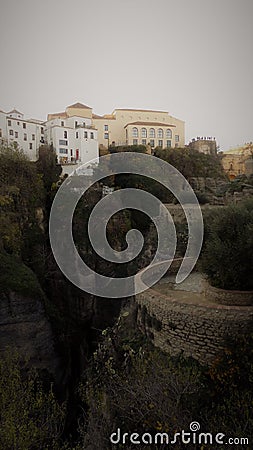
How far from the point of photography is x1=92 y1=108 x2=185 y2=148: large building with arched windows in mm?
35781

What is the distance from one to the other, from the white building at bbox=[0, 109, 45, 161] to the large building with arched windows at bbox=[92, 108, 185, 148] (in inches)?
320

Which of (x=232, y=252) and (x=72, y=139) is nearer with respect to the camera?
(x=232, y=252)

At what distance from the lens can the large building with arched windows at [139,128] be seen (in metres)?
35.8

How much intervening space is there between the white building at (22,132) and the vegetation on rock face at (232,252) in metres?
19.8

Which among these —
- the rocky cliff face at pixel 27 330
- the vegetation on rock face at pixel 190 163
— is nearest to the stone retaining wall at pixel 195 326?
the rocky cliff face at pixel 27 330

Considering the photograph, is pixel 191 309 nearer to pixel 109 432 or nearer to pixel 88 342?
pixel 109 432

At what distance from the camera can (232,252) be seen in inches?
338

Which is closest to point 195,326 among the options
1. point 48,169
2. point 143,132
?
point 48,169

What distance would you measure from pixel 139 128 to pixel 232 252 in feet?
96.9

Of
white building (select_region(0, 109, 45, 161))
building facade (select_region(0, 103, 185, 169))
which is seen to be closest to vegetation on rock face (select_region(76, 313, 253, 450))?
building facade (select_region(0, 103, 185, 169))

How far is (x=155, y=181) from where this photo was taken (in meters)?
23.7

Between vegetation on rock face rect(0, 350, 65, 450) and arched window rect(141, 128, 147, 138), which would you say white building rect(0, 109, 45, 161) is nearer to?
arched window rect(141, 128, 147, 138)

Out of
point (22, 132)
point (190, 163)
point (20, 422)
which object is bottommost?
point (20, 422)

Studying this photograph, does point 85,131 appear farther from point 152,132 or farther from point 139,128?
point 152,132
